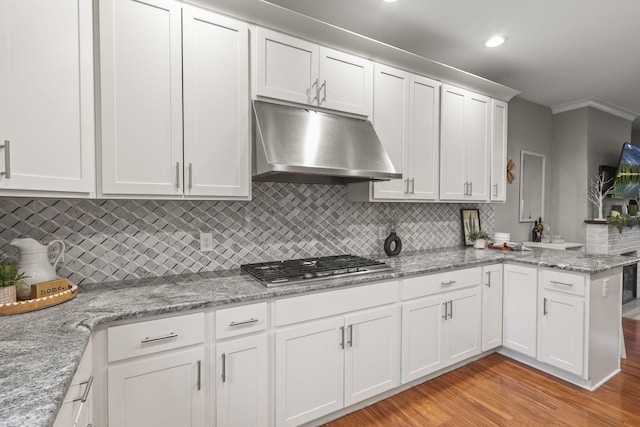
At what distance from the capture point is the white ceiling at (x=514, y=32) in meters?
2.25

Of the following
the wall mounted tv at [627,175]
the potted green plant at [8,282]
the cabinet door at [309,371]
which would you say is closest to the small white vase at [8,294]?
the potted green plant at [8,282]

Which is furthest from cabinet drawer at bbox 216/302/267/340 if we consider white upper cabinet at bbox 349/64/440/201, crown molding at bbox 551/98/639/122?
crown molding at bbox 551/98/639/122

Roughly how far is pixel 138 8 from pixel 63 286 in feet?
4.68

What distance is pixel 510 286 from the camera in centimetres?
285

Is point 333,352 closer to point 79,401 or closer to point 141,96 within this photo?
point 79,401

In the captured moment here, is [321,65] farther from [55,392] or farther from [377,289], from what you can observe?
[55,392]

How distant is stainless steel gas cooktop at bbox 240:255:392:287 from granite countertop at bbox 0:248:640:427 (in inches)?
2.0

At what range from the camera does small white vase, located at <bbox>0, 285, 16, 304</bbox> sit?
4.38ft

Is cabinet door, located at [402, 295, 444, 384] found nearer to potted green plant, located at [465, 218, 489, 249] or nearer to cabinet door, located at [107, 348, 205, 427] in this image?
potted green plant, located at [465, 218, 489, 249]

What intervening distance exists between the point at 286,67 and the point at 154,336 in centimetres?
170

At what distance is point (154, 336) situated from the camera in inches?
57.1

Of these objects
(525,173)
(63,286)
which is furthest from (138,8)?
(525,173)

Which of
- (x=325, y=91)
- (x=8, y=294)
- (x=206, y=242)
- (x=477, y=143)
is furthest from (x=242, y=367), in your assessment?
(x=477, y=143)

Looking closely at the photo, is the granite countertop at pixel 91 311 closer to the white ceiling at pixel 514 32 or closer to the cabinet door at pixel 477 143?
the cabinet door at pixel 477 143
